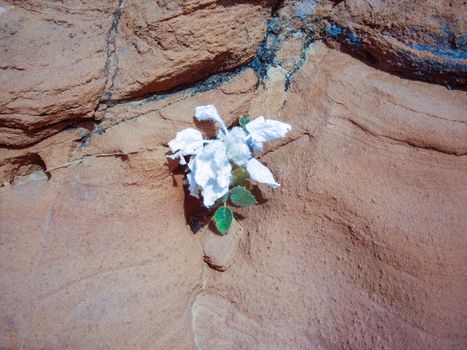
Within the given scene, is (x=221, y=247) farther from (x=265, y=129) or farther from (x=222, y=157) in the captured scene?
(x=265, y=129)

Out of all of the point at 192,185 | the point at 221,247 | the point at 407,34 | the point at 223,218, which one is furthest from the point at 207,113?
the point at 407,34

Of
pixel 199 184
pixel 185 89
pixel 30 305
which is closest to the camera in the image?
pixel 30 305

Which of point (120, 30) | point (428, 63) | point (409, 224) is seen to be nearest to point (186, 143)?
point (120, 30)

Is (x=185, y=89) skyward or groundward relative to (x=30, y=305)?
skyward

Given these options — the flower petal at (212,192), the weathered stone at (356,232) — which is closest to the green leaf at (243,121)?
the weathered stone at (356,232)

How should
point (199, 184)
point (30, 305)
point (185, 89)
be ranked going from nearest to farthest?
point (30, 305) < point (199, 184) < point (185, 89)

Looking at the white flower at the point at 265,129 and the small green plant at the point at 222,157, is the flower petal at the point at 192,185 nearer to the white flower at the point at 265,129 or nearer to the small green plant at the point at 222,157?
the small green plant at the point at 222,157

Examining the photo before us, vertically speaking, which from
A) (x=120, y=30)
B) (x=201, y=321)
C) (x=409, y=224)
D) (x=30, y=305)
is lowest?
(x=201, y=321)

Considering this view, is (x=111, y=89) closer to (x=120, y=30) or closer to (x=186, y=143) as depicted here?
(x=120, y=30)

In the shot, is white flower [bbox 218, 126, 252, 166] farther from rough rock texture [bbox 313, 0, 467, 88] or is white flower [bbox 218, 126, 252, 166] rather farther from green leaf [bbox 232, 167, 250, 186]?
rough rock texture [bbox 313, 0, 467, 88]
